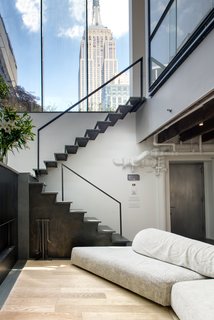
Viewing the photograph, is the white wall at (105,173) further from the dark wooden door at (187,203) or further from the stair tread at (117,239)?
the stair tread at (117,239)

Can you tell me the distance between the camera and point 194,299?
125 inches

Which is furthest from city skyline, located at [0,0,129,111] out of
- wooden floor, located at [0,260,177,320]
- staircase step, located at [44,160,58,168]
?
wooden floor, located at [0,260,177,320]

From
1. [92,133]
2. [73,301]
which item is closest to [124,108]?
[92,133]

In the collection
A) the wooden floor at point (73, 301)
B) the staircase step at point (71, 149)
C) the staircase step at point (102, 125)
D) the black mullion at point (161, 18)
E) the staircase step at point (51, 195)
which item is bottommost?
the wooden floor at point (73, 301)

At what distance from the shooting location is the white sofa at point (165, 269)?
328 centimetres

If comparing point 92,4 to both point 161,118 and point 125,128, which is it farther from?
point 161,118

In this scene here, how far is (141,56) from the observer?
8062mm

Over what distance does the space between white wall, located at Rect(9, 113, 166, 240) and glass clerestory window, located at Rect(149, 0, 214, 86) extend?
2.14m

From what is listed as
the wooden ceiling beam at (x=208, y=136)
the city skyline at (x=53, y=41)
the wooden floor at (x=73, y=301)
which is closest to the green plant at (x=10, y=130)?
the wooden floor at (x=73, y=301)

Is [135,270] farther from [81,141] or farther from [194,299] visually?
[81,141]

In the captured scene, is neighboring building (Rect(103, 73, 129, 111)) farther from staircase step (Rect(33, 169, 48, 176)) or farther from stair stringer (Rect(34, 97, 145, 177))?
staircase step (Rect(33, 169, 48, 176))

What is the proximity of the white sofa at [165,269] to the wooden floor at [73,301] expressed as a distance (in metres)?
0.14

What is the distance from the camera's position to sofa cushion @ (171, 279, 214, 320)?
2.92 metres

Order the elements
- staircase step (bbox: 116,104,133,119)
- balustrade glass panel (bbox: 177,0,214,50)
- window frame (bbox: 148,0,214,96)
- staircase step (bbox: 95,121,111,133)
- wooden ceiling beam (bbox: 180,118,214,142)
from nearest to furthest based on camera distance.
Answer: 1. window frame (bbox: 148,0,214,96)
2. balustrade glass panel (bbox: 177,0,214,50)
3. wooden ceiling beam (bbox: 180,118,214,142)
4. staircase step (bbox: 116,104,133,119)
5. staircase step (bbox: 95,121,111,133)
